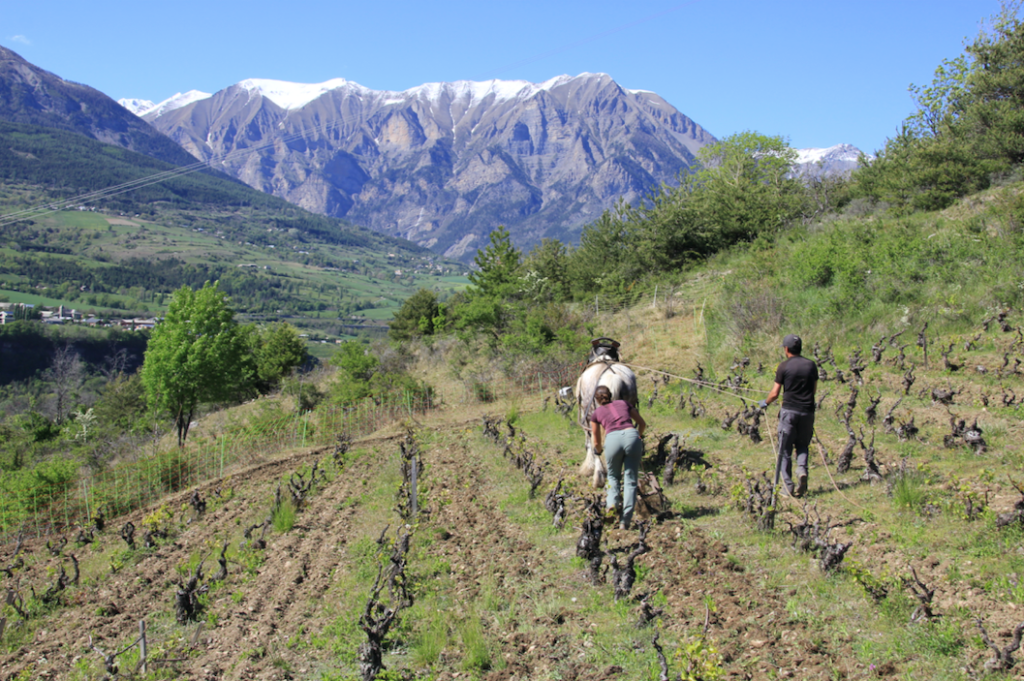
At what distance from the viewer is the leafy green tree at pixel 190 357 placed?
3372 centimetres

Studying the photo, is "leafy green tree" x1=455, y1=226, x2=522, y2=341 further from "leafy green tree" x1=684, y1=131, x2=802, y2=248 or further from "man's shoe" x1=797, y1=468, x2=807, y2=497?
"man's shoe" x1=797, y1=468, x2=807, y2=497

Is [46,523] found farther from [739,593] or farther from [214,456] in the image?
[739,593]

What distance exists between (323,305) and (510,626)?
180 metres

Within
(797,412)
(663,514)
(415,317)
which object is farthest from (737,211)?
(663,514)

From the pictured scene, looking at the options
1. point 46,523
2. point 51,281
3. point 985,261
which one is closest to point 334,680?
point 46,523

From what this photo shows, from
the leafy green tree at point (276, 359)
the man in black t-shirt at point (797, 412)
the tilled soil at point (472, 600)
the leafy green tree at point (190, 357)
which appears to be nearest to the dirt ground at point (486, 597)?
the tilled soil at point (472, 600)

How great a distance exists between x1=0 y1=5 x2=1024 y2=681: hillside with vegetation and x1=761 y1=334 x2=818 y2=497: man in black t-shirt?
0.40 m

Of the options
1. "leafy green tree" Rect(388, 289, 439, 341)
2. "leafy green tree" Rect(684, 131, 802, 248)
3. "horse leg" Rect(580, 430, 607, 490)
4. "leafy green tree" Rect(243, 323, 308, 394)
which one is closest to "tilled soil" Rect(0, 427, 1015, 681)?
"horse leg" Rect(580, 430, 607, 490)

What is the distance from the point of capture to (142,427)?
3409cm

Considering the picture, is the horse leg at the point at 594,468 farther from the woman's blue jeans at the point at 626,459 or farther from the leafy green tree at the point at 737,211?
the leafy green tree at the point at 737,211

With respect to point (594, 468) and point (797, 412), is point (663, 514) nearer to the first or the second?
point (594, 468)

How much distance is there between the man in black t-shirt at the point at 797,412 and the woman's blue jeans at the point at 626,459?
172cm

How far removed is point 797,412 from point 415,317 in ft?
117

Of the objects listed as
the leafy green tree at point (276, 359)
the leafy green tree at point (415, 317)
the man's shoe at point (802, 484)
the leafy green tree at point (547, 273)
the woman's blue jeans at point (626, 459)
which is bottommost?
the leafy green tree at point (276, 359)
